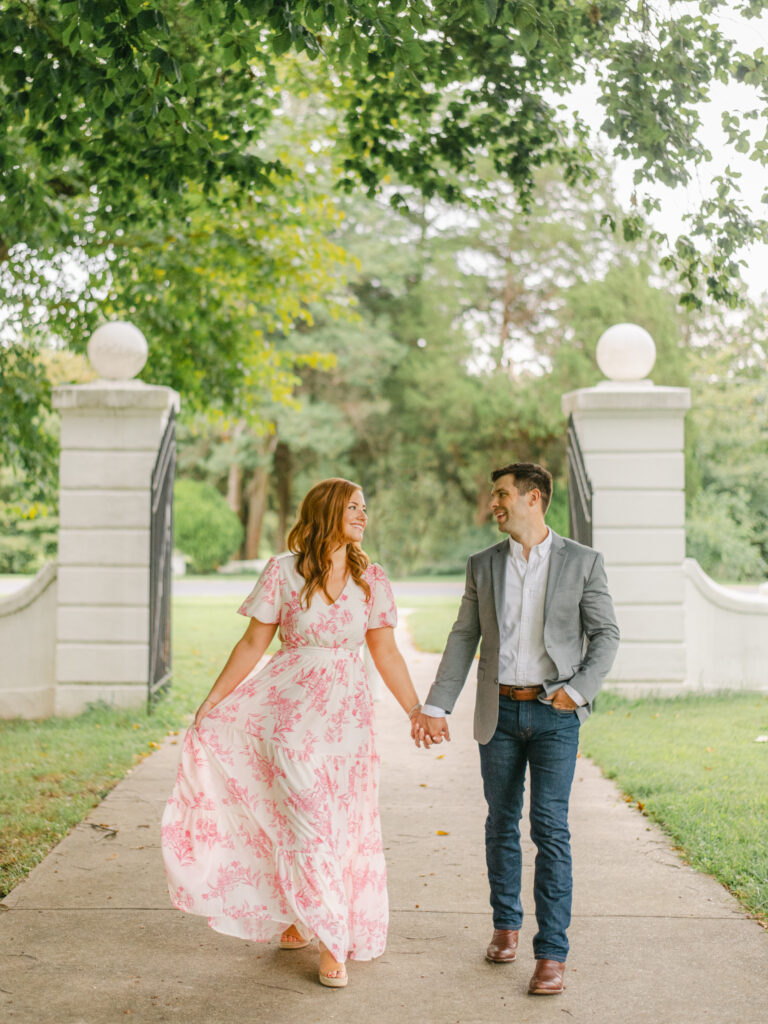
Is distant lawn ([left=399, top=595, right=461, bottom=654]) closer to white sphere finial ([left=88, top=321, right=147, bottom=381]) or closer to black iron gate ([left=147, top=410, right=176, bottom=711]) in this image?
black iron gate ([left=147, top=410, right=176, bottom=711])

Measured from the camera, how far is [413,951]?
14.3ft

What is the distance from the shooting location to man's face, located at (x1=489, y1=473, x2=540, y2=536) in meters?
4.26

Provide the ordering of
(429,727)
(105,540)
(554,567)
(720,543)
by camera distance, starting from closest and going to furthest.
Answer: (554,567), (429,727), (105,540), (720,543)

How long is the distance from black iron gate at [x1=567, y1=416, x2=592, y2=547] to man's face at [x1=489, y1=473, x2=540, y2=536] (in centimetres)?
523

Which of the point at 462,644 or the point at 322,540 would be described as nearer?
the point at 322,540

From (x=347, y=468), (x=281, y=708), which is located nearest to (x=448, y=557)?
(x=347, y=468)

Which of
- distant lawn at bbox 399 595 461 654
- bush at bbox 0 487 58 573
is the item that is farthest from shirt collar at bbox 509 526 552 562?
bush at bbox 0 487 58 573

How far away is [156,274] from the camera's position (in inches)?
522

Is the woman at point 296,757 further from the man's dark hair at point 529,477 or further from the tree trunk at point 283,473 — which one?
the tree trunk at point 283,473

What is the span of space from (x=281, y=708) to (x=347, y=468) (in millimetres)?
31596

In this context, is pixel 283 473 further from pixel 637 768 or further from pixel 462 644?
pixel 462 644

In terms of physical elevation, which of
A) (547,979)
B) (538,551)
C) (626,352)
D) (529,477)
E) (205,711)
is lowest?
(547,979)

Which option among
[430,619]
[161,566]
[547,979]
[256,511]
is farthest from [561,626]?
[256,511]

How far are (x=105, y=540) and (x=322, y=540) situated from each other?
574 centimetres
